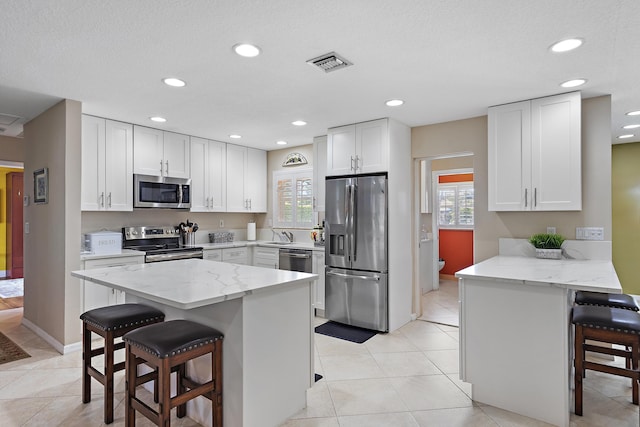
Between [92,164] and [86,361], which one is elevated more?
[92,164]

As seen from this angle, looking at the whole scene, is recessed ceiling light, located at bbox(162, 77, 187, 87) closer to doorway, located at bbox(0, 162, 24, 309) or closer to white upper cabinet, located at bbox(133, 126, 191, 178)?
white upper cabinet, located at bbox(133, 126, 191, 178)

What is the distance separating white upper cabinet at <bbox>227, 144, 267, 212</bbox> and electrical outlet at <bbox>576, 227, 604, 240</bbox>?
14.1ft

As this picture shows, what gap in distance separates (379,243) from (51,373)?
129 inches

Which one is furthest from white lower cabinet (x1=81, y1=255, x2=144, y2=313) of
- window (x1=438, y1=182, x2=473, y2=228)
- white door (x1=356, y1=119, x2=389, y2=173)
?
window (x1=438, y1=182, x2=473, y2=228)

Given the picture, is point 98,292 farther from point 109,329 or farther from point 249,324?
point 249,324

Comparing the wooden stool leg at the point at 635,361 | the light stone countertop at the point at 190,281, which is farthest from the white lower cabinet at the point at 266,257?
the wooden stool leg at the point at 635,361

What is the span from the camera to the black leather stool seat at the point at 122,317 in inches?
90.3

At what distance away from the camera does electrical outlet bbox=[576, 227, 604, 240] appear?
3236mm

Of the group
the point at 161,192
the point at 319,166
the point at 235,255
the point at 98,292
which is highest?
the point at 319,166

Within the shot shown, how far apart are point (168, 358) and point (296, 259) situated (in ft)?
10.1

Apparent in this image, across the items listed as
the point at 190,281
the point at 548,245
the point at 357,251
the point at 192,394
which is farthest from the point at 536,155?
the point at 192,394

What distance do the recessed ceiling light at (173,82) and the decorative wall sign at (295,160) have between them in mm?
2734

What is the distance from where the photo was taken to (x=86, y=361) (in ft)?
8.20

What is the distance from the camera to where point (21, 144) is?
5.27 meters
